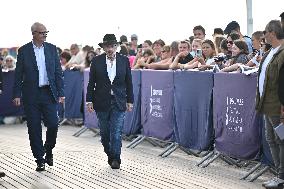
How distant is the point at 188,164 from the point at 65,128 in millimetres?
5338

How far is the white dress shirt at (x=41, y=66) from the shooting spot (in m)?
8.09

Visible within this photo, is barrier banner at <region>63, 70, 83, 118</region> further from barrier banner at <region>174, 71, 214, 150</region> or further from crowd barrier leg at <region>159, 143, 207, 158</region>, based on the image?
barrier banner at <region>174, 71, 214, 150</region>

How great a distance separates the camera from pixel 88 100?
833 cm

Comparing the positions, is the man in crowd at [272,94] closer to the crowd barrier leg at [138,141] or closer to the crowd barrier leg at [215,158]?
the crowd barrier leg at [215,158]

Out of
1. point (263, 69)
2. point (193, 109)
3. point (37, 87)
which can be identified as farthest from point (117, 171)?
point (263, 69)

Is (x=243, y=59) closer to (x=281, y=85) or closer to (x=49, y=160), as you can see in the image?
(x=281, y=85)

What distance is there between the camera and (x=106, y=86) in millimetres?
8289

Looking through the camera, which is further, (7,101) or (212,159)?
(7,101)

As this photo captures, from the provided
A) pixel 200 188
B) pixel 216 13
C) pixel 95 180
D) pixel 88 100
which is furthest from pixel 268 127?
pixel 216 13

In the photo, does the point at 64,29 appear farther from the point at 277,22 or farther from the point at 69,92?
the point at 277,22

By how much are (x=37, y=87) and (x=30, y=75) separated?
16cm

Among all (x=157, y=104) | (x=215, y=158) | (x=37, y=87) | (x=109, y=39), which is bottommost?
(x=215, y=158)

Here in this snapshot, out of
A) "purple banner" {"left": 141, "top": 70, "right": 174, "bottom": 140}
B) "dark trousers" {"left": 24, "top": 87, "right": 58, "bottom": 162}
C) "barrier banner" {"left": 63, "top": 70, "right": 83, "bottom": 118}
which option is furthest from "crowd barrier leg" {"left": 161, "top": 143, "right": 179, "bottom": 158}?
"barrier banner" {"left": 63, "top": 70, "right": 83, "bottom": 118}

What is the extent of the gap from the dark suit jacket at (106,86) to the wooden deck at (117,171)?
762mm
